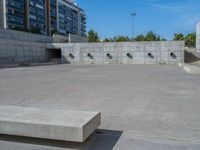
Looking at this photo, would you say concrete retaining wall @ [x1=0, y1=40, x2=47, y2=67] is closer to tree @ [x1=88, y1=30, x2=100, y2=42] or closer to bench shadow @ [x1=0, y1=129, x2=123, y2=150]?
bench shadow @ [x1=0, y1=129, x2=123, y2=150]

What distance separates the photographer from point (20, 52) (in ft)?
96.8

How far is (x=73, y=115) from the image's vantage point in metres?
3.97

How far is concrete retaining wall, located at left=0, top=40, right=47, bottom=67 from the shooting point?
87.7ft

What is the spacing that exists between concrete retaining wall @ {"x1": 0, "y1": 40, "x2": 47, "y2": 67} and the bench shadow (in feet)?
75.0

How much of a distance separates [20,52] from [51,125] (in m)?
27.9

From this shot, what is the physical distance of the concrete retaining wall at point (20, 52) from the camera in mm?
26719

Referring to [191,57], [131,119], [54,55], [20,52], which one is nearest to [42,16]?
[54,55]

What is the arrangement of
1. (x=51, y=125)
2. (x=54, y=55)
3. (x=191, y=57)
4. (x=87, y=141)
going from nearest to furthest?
(x=51, y=125)
(x=87, y=141)
(x=191, y=57)
(x=54, y=55)

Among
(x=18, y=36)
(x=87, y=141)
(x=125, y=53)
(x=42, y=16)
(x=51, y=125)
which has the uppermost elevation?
(x=42, y=16)

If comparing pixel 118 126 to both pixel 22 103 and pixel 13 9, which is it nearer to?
pixel 22 103

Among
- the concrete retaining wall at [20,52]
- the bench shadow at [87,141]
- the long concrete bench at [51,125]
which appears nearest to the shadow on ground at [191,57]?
the concrete retaining wall at [20,52]

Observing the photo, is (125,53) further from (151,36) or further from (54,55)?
(151,36)

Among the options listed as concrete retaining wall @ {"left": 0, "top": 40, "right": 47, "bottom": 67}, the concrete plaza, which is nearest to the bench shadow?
the concrete plaza

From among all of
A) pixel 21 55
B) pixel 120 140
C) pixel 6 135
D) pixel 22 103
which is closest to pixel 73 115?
pixel 120 140
